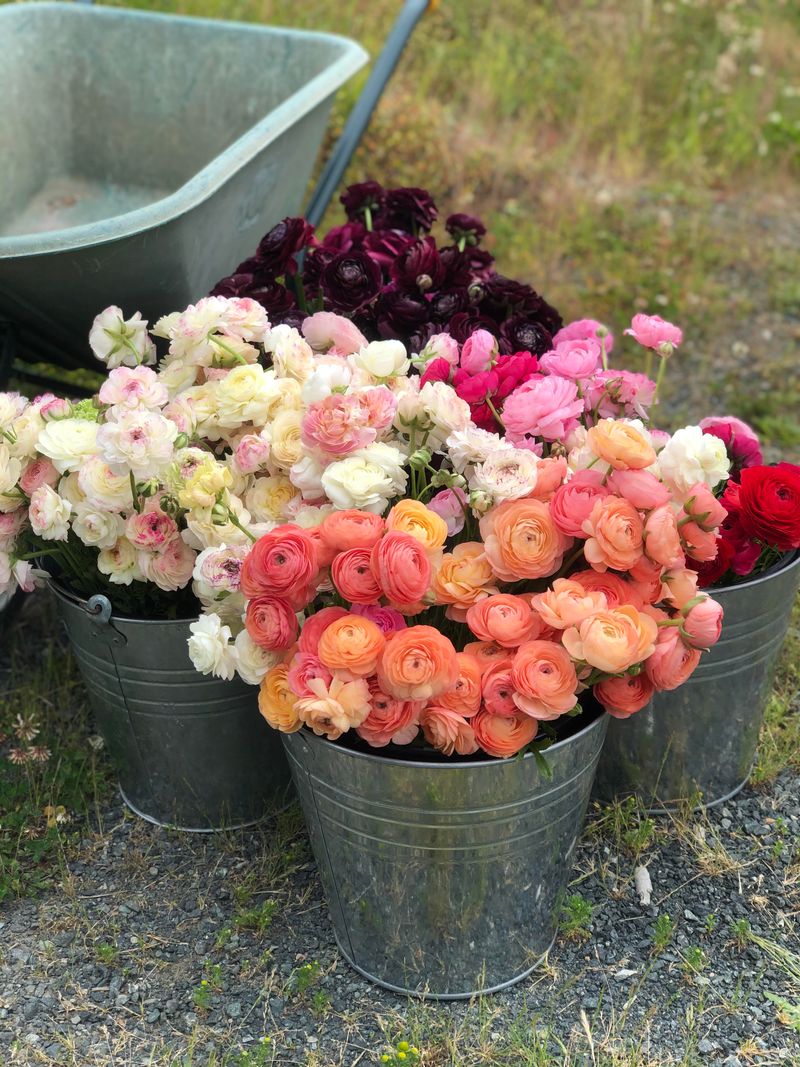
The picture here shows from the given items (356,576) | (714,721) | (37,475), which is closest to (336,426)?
(356,576)

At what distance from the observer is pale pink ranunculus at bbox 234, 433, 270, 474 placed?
152cm

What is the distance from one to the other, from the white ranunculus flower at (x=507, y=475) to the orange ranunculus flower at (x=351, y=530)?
5.6 inches

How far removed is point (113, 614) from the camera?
177cm

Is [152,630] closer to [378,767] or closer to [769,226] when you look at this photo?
[378,767]

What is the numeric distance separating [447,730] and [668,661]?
0.91ft

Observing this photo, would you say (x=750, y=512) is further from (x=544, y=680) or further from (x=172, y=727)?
(x=172, y=727)

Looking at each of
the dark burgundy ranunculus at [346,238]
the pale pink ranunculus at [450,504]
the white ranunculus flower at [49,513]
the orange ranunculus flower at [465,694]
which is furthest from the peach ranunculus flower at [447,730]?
the dark burgundy ranunculus at [346,238]

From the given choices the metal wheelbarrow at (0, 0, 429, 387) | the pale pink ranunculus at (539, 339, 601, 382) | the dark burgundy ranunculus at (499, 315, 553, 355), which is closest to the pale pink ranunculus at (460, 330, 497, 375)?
the pale pink ranunculus at (539, 339, 601, 382)

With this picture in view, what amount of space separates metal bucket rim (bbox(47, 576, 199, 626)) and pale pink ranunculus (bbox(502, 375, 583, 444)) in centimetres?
56

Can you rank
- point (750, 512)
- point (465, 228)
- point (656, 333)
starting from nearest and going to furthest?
point (750, 512) < point (656, 333) < point (465, 228)

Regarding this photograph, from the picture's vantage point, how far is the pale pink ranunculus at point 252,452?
1.52 m

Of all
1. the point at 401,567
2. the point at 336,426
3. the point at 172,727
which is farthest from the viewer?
the point at 172,727

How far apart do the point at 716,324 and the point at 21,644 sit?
246 cm

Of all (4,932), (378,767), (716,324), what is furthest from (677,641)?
(716,324)
